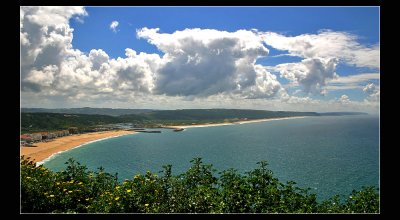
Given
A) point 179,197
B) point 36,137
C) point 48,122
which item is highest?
point 179,197

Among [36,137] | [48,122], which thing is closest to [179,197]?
[36,137]

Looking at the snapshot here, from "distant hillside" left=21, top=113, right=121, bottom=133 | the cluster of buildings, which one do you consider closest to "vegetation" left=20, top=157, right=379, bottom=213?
the cluster of buildings

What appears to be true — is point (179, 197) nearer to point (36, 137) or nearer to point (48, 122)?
point (36, 137)

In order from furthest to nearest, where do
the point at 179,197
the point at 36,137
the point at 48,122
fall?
1. the point at 48,122
2. the point at 36,137
3. the point at 179,197

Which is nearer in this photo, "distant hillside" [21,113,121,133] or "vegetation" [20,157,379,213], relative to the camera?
"vegetation" [20,157,379,213]

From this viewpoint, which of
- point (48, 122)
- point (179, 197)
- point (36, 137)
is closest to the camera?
point (179, 197)

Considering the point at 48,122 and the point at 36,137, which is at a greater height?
the point at 48,122

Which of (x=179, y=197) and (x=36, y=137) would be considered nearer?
(x=179, y=197)

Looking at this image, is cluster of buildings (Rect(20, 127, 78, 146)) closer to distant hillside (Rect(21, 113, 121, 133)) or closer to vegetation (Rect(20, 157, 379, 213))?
distant hillside (Rect(21, 113, 121, 133))
